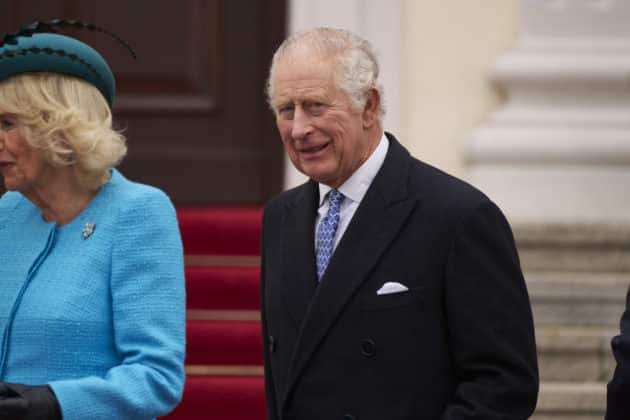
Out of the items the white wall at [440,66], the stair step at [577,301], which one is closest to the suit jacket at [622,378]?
the stair step at [577,301]

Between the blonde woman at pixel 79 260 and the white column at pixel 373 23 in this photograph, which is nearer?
the blonde woman at pixel 79 260

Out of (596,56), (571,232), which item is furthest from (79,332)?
(596,56)

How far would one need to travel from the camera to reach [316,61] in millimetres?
2666

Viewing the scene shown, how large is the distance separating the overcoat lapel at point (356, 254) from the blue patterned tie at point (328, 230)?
0.06 m

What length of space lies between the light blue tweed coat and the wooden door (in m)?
2.95

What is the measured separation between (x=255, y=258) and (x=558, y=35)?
1.39 metres

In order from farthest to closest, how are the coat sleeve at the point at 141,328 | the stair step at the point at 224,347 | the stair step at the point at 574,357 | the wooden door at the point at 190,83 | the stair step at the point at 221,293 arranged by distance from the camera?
the wooden door at the point at 190,83 → the stair step at the point at 221,293 → the stair step at the point at 224,347 → the stair step at the point at 574,357 → the coat sleeve at the point at 141,328

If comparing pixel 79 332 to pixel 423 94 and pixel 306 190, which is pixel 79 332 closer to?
pixel 306 190

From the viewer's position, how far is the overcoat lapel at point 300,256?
274 cm

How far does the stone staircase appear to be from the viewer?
4492 millimetres

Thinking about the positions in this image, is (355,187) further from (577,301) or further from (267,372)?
(577,301)

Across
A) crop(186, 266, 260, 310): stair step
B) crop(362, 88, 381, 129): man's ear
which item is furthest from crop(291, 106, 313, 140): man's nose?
crop(186, 266, 260, 310): stair step

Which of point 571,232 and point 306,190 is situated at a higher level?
point 306,190

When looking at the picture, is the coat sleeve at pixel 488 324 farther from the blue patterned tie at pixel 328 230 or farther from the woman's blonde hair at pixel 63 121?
the woman's blonde hair at pixel 63 121
